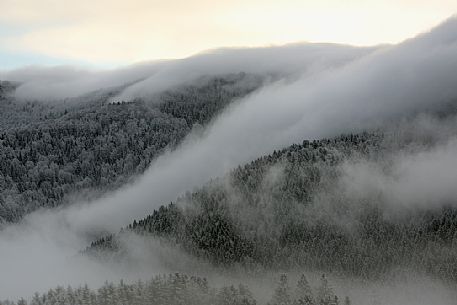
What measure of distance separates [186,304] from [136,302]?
17.5 metres

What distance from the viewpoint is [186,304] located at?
200 m

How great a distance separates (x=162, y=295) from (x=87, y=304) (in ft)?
86.3

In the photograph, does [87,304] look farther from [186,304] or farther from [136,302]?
[186,304]

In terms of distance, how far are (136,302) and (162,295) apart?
9.39 metres

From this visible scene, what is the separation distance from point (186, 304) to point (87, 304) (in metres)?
34.7

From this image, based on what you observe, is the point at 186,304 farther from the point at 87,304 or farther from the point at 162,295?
the point at 87,304

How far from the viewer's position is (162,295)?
200m

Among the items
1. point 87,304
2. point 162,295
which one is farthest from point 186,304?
point 87,304

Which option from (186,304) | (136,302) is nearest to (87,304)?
(136,302)

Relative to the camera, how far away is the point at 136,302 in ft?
646

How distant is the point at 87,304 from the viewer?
7800 inches

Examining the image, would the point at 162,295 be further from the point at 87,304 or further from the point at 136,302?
the point at 87,304
